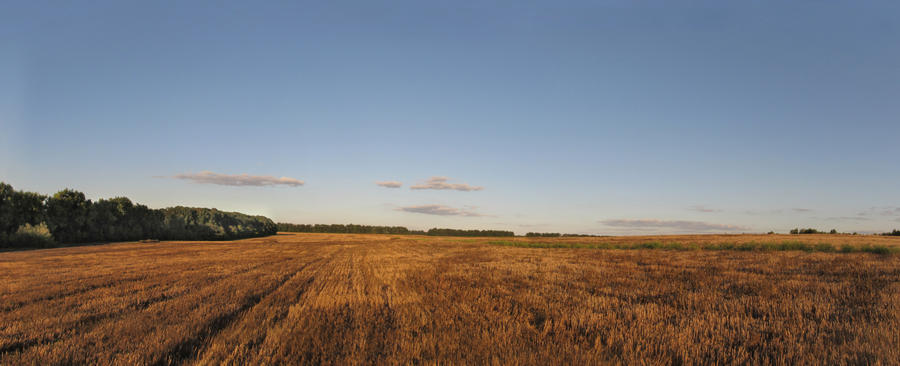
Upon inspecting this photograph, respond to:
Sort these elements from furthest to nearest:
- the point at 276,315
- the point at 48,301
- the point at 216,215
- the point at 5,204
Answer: the point at 216,215, the point at 5,204, the point at 48,301, the point at 276,315

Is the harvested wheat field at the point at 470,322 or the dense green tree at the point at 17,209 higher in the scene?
the dense green tree at the point at 17,209

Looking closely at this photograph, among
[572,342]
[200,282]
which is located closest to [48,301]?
[200,282]

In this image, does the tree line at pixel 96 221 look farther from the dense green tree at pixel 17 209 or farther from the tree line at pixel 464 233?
the tree line at pixel 464 233

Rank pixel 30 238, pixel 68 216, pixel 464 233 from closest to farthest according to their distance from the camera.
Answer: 1. pixel 30 238
2. pixel 68 216
3. pixel 464 233

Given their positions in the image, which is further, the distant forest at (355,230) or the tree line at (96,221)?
the distant forest at (355,230)

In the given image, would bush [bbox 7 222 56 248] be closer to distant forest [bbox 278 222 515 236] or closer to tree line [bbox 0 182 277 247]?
tree line [bbox 0 182 277 247]

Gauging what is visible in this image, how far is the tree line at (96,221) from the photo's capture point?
53.2 m

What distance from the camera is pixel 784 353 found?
459 centimetres

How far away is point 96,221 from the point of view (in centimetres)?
6825

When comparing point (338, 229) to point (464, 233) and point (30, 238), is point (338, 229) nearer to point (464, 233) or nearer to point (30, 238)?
point (464, 233)

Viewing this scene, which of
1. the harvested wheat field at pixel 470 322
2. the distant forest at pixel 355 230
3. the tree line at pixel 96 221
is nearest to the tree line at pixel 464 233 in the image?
the distant forest at pixel 355 230

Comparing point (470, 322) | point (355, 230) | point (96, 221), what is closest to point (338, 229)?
point (355, 230)

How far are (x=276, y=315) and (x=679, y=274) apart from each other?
12.6 m

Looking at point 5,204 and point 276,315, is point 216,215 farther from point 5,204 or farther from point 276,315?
point 276,315
